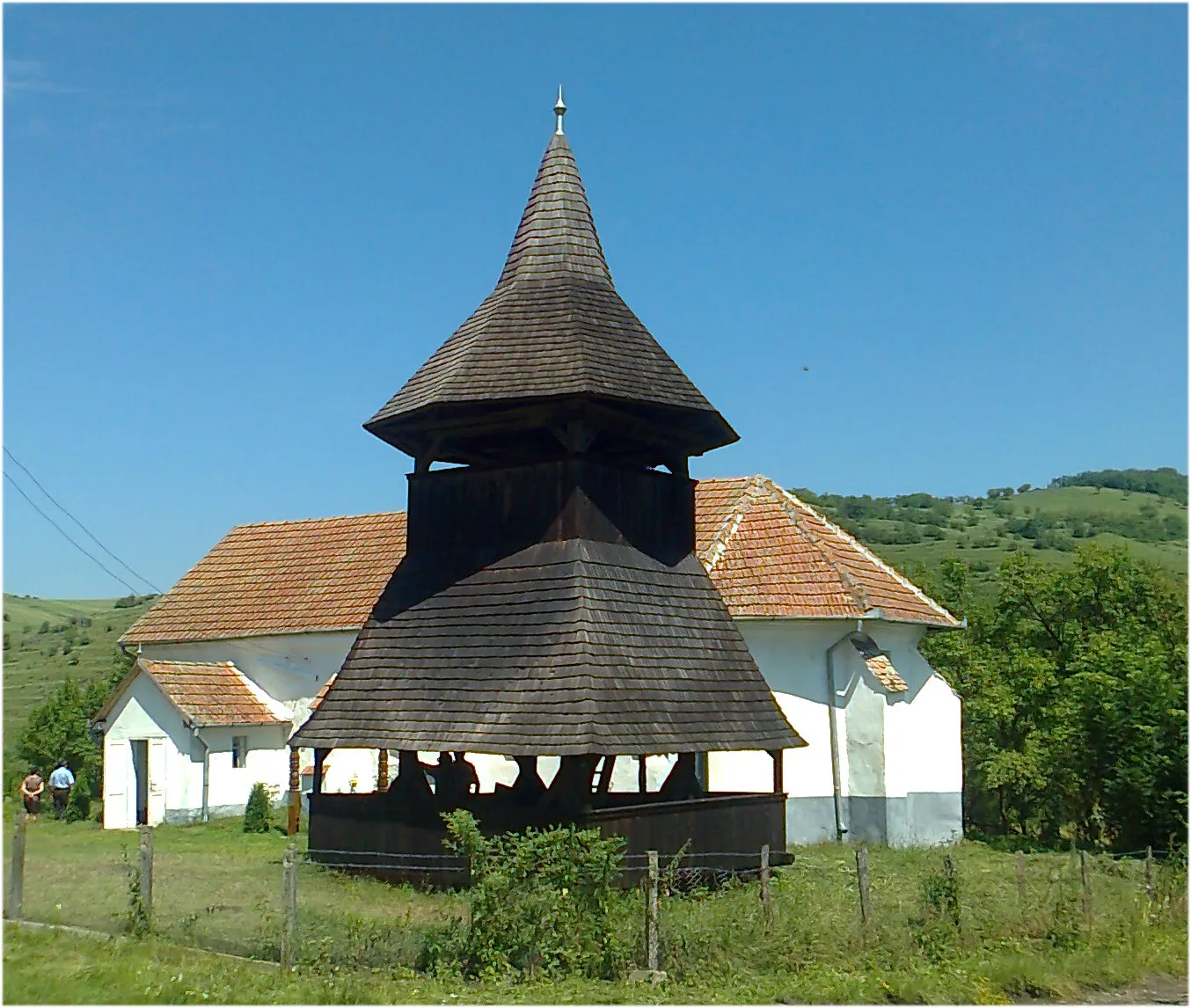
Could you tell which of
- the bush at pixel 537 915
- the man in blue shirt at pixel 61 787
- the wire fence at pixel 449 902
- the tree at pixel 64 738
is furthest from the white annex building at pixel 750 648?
the bush at pixel 537 915

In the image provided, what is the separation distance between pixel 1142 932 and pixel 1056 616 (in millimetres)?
15098

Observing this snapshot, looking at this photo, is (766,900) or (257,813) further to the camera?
(257,813)

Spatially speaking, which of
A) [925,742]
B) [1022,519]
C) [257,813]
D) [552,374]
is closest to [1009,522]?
[1022,519]

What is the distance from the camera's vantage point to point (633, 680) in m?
14.4

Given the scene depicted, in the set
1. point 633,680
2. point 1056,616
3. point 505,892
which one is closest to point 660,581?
point 633,680

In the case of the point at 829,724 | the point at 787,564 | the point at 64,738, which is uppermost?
the point at 787,564

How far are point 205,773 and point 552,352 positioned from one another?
44.1 ft

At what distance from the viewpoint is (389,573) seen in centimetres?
2678

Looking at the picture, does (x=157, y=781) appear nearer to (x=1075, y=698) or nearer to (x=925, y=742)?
(x=925, y=742)

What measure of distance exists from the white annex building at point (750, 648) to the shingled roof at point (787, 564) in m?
0.04

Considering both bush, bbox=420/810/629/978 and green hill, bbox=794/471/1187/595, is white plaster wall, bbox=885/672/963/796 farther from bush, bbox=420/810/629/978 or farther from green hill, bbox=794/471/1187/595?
green hill, bbox=794/471/1187/595

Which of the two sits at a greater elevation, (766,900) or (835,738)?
(835,738)

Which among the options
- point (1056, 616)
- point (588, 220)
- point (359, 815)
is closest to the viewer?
point (359, 815)

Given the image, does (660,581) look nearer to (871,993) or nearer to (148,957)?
(871,993)
